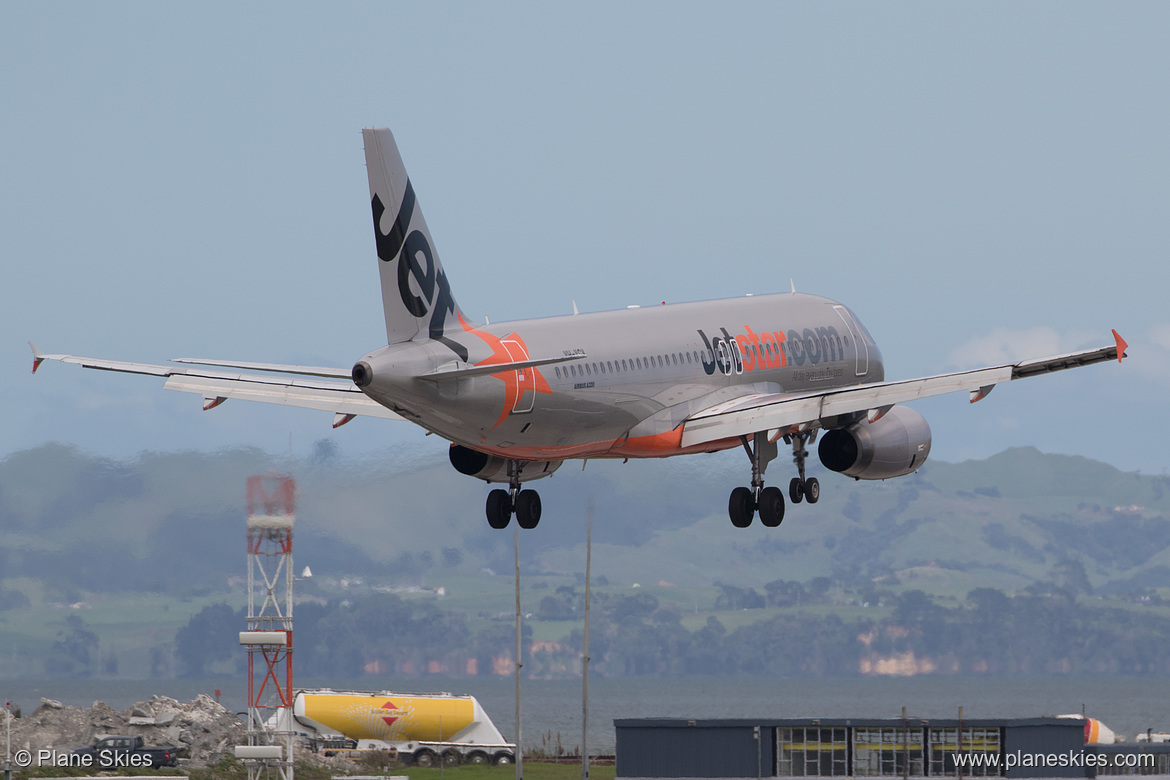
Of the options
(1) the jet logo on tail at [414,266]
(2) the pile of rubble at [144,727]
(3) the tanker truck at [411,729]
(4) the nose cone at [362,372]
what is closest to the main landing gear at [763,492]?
(1) the jet logo on tail at [414,266]

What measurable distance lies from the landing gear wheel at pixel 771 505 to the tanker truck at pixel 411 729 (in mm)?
72520

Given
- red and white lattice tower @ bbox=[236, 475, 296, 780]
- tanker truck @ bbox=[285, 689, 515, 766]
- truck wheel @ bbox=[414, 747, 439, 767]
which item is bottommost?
truck wheel @ bbox=[414, 747, 439, 767]

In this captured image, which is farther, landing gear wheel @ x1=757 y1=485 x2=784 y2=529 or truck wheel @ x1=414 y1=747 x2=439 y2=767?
truck wheel @ x1=414 y1=747 x2=439 y2=767

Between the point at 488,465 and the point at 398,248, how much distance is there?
25.9 ft

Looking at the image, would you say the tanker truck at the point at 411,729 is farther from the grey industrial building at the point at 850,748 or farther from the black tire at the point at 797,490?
the black tire at the point at 797,490

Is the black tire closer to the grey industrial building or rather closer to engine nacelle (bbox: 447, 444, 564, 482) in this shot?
engine nacelle (bbox: 447, 444, 564, 482)

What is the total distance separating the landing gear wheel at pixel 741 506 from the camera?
48.4 meters

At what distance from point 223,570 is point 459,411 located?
112136 mm

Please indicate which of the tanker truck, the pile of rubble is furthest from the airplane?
the tanker truck

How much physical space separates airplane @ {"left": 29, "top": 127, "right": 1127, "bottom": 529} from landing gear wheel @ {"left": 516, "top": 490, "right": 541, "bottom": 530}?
0.06 m

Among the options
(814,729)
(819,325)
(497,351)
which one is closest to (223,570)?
(814,729)

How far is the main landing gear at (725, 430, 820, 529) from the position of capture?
157 ft

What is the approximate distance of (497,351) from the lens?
3981 centimetres

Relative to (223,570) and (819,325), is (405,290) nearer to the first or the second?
(819,325)
